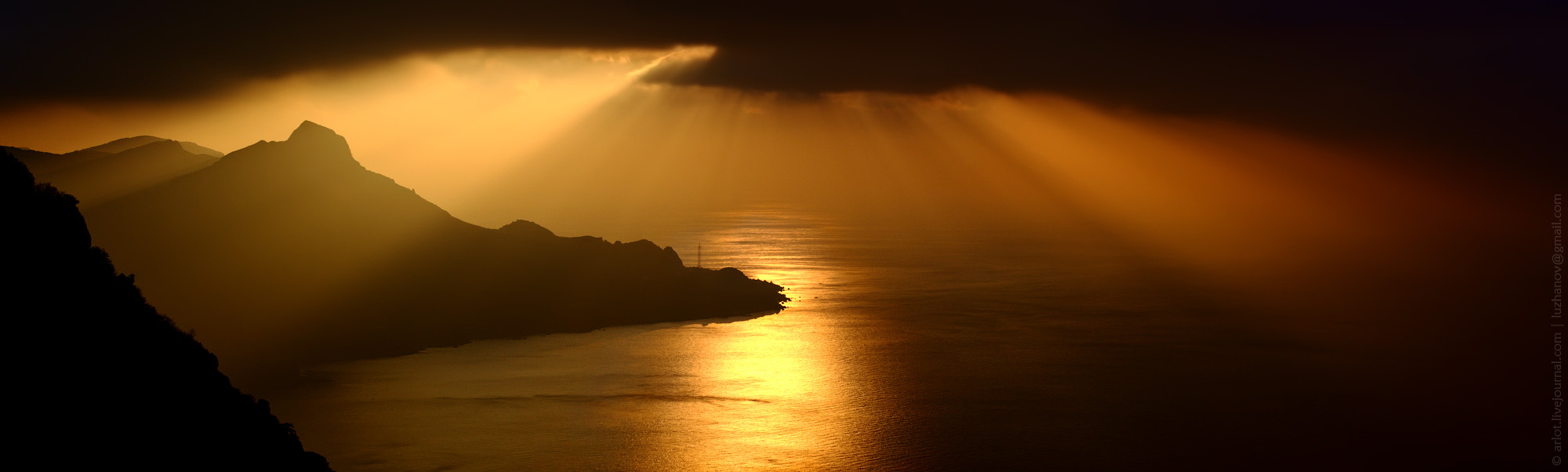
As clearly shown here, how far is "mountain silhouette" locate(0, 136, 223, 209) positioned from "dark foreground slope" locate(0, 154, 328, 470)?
75.1 metres

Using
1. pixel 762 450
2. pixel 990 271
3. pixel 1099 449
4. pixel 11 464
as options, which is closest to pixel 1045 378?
pixel 1099 449

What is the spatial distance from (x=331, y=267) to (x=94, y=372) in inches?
2737

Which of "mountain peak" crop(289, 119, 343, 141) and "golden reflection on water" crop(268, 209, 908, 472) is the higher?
"mountain peak" crop(289, 119, 343, 141)

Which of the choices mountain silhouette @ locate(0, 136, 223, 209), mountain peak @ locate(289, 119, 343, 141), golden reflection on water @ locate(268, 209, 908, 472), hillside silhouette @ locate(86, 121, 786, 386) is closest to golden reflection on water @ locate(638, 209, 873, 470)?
golden reflection on water @ locate(268, 209, 908, 472)

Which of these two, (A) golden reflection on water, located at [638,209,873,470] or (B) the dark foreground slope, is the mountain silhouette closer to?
(A) golden reflection on water, located at [638,209,873,470]

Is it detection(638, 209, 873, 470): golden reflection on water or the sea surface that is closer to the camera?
detection(638, 209, 873, 470): golden reflection on water

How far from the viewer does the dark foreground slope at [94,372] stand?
86.7ft

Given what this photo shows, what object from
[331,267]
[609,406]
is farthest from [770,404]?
[331,267]

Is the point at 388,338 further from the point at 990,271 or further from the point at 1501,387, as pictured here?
the point at 990,271

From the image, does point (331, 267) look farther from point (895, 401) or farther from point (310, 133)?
point (895, 401)

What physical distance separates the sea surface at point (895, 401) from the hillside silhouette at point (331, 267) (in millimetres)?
4625

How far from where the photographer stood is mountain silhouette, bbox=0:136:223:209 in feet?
326

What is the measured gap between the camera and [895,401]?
2928 inches

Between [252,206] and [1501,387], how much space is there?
367ft
